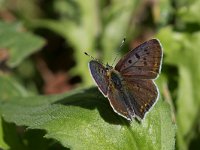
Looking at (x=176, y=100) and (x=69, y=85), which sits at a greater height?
(x=176, y=100)

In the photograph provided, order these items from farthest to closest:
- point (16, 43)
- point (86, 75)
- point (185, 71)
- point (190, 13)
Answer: point (86, 75) → point (16, 43) → point (190, 13) → point (185, 71)

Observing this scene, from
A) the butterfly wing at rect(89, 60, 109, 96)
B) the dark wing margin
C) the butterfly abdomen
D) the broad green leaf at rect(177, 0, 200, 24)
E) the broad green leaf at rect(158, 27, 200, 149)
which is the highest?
the butterfly wing at rect(89, 60, 109, 96)

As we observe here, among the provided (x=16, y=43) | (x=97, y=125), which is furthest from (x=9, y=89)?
(x=97, y=125)

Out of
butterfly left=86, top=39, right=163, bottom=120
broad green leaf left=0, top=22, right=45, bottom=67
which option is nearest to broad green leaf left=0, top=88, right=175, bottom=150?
butterfly left=86, top=39, right=163, bottom=120

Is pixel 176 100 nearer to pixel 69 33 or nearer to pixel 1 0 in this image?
pixel 69 33

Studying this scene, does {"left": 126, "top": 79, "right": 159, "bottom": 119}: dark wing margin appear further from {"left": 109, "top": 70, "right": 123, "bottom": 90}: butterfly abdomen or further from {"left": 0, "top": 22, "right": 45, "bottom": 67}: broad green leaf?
{"left": 0, "top": 22, "right": 45, "bottom": 67}: broad green leaf

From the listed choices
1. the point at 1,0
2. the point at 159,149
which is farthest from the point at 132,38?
the point at 159,149

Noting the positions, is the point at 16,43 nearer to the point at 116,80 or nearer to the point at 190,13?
the point at 190,13
